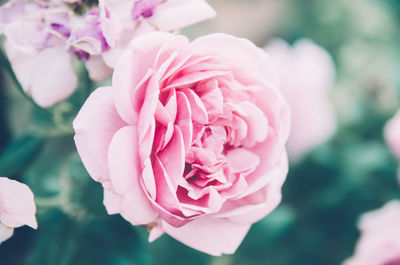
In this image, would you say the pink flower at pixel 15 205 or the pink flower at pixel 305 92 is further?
the pink flower at pixel 305 92

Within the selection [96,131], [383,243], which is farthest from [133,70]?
[383,243]

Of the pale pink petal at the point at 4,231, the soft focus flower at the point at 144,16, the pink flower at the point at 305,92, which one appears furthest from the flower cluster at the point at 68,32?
the pink flower at the point at 305,92

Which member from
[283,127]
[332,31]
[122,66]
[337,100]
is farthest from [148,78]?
[332,31]

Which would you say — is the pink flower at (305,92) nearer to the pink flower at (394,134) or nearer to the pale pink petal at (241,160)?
the pink flower at (394,134)

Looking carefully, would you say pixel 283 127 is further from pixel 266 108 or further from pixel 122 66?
pixel 122 66

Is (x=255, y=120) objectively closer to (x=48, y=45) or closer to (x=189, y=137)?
(x=189, y=137)

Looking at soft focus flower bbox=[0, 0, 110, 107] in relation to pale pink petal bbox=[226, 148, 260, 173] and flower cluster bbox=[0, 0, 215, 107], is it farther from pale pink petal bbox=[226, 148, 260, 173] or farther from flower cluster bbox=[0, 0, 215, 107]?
pale pink petal bbox=[226, 148, 260, 173]

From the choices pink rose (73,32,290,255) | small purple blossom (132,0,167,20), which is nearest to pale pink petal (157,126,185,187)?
pink rose (73,32,290,255)
